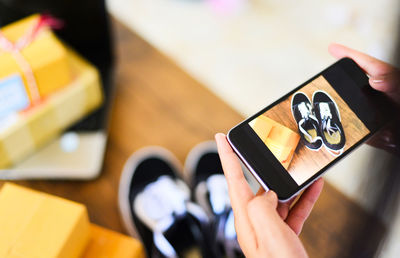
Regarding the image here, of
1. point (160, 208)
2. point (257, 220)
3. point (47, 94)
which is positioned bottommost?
point (160, 208)

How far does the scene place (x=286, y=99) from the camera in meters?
0.54

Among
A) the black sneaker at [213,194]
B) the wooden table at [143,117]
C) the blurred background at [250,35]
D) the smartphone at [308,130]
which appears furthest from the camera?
the blurred background at [250,35]

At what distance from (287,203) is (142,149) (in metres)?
0.50

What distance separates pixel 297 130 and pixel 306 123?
2 cm

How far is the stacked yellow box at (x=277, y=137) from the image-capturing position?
0.51 meters

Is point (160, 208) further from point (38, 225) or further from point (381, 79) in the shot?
point (381, 79)

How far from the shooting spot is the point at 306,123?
0.52 m

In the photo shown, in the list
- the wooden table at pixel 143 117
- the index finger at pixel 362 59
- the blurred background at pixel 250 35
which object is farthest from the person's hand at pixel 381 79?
the blurred background at pixel 250 35

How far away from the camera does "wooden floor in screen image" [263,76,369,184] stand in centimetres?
51

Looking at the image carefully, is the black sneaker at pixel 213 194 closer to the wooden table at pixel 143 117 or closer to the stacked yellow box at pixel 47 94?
the wooden table at pixel 143 117

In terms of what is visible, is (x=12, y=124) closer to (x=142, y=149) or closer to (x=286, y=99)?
(x=142, y=149)

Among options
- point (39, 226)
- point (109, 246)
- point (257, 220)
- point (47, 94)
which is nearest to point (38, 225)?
point (39, 226)

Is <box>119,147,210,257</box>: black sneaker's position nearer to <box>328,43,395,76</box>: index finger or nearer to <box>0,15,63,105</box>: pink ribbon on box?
<box>0,15,63,105</box>: pink ribbon on box

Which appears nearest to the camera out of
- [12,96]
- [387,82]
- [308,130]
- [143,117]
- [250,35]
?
[387,82]
